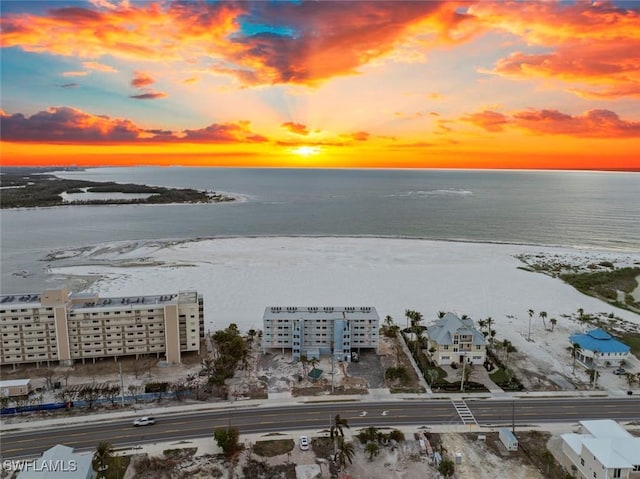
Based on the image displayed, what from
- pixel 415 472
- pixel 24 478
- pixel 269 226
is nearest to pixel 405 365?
pixel 415 472

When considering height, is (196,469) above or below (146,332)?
below

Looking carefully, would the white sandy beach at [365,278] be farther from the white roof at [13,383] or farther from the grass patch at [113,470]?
the grass patch at [113,470]

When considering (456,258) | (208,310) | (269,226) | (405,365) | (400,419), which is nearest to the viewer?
(400,419)

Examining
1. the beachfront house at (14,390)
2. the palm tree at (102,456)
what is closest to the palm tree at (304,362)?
the palm tree at (102,456)

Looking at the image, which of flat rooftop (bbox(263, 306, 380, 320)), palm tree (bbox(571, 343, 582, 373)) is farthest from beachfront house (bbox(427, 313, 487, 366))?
palm tree (bbox(571, 343, 582, 373))

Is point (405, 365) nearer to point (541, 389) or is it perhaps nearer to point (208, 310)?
point (541, 389)

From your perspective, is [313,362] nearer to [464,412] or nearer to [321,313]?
[321,313]

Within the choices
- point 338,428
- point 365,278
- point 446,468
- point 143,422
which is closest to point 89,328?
point 143,422

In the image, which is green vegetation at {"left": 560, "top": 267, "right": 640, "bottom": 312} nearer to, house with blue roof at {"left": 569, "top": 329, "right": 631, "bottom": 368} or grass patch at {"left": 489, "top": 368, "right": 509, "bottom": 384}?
house with blue roof at {"left": 569, "top": 329, "right": 631, "bottom": 368}
